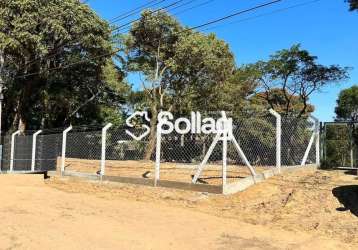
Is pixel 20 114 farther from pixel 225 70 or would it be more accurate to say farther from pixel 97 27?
pixel 225 70

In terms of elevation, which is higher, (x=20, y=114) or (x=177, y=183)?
(x=20, y=114)

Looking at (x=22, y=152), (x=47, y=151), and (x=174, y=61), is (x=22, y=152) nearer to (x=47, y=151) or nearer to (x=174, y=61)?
(x=47, y=151)

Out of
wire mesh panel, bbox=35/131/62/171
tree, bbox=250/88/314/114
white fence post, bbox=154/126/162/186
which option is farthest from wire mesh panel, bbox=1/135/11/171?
tree, bbox=250/88/314/114

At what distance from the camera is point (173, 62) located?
74.5 ft

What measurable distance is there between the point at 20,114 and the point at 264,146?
18.7 meters

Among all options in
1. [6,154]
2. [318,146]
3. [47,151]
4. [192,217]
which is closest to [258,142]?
[318,146]

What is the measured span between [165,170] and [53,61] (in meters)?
15.6

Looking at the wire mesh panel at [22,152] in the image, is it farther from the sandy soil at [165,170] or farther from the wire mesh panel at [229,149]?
the wire mesh panel at [229,149]

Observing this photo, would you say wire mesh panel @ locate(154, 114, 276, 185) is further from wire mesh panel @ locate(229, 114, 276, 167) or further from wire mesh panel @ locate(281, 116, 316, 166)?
wire mesh panel @ locate(281, 116, 316, 166)

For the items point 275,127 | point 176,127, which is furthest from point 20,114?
point 275,127

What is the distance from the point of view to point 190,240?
8273 millimetres

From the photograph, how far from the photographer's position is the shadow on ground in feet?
32.0

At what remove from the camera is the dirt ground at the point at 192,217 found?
8.07m

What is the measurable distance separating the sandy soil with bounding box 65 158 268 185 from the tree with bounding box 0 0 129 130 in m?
8.42
